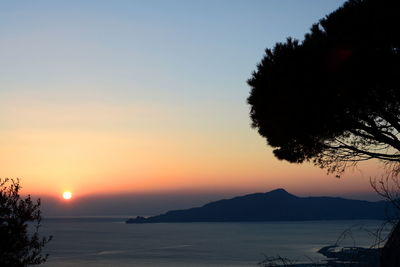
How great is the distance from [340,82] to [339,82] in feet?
0.07

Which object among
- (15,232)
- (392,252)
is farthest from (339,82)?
(15,232)

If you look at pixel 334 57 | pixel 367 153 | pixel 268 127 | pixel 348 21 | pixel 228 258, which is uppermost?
pixel 348 21

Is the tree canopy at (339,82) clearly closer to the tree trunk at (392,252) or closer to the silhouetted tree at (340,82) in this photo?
the silhouetted tree at (340,82)

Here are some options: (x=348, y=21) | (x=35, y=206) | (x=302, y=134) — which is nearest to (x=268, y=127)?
(x=302, y=134)

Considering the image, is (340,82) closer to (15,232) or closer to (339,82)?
(339,82)

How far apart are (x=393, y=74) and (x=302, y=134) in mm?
2469

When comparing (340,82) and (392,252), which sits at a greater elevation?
(340,82)

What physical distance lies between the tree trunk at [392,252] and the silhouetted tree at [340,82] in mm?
2405

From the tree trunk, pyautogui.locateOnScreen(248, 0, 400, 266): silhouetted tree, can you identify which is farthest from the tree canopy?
the tree trunk

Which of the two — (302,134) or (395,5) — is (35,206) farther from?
(395,5)

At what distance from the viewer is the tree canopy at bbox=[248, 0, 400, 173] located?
10.1 m

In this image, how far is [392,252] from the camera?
8.91 m

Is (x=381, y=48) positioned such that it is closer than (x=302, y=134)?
Yes

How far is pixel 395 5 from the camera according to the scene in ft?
32.7
